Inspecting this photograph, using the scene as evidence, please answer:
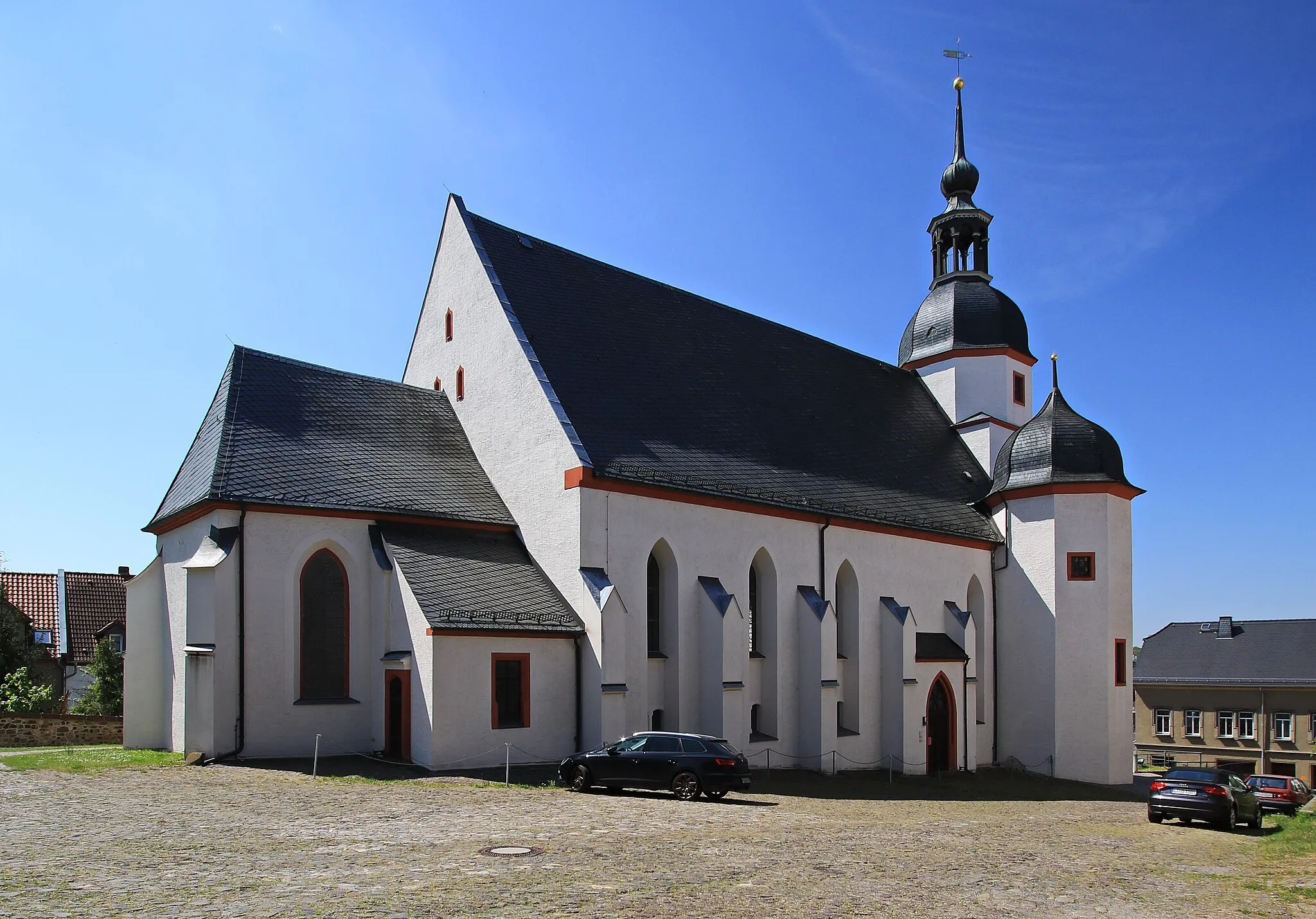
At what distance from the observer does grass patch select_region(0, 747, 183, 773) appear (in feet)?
60.4

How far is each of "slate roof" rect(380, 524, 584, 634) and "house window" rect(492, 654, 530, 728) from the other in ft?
2.19

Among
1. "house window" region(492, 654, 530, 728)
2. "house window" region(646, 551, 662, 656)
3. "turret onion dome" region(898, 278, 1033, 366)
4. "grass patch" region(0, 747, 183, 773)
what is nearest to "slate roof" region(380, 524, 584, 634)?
"house window" region(492, 654, 530, 728)

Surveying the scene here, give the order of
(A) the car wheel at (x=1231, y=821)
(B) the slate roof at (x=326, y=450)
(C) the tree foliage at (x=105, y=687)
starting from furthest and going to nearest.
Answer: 1. (C) the tree foliage at (x=105, y=687)
2. (B) the slate roof at (x=326, y=450)
3. (A) the car wheel at (x=1231, y=821)

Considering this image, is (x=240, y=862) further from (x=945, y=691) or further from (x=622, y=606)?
(x=945, y=691)

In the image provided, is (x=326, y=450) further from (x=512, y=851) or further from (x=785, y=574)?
(x=512, y=851)

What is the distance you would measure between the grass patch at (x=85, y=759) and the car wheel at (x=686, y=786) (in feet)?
30.0

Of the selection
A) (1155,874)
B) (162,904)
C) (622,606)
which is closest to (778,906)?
(162,904)

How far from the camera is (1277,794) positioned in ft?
83.3

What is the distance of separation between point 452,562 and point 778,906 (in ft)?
43.6

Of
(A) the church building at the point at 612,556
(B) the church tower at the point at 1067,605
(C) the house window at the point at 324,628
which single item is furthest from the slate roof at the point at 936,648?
(C) the house window at the point at 324,628

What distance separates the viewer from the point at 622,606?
2102 cm

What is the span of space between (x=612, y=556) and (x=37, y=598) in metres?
32.7

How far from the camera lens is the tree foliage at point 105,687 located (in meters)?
33.4

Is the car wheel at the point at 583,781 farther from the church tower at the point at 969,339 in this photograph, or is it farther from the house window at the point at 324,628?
the church tower at the point at 969,339
